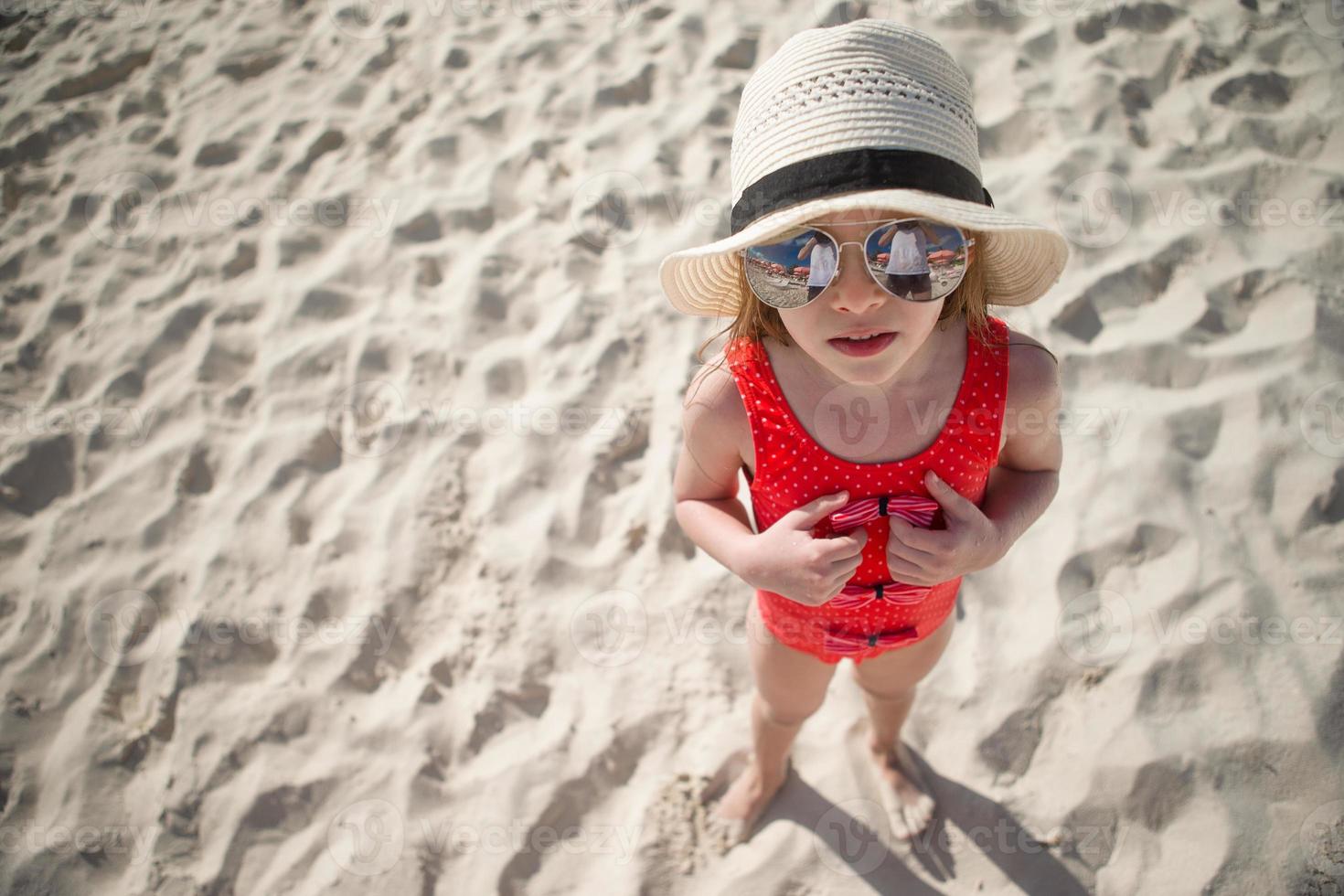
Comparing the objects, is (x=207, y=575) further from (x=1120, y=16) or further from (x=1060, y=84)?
(x=1120, y=16)

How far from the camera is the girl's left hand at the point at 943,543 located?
3.57 feet

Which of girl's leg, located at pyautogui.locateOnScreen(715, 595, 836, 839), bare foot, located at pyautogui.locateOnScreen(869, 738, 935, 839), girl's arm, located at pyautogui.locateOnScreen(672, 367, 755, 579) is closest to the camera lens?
girl's arm, located at pyautogui.locateOnScreen(672, 367, 755, 579)

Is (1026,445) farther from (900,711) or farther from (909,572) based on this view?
(900,711)

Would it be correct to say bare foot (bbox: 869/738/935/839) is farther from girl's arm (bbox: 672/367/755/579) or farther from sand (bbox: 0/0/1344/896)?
girl's arm (bbox: 672/367/755/579)

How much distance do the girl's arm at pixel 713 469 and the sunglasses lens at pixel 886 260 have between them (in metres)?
0.23

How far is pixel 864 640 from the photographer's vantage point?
1.31 m

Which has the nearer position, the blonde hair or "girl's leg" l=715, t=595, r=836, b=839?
the blonde hair

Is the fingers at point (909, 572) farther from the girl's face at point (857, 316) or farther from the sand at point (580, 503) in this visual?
the sand at point (580, 503)

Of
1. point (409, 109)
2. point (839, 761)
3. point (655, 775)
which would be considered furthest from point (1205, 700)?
point (409, 109)

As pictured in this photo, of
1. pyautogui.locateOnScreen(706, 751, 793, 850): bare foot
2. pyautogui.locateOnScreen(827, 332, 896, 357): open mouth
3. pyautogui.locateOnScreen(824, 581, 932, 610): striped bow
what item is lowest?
pyautogui.locateOnScreen(706, 751, 793, 850): bare foot

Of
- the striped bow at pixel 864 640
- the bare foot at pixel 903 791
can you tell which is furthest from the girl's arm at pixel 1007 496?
the bare foot at pixel 903 791

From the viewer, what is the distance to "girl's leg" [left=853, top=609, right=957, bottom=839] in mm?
1488

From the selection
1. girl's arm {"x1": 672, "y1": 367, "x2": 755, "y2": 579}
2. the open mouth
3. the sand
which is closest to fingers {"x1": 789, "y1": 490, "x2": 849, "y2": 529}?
girl's arm {"x1": 672, "y1": 367, "x2": 755, "y2": 579}

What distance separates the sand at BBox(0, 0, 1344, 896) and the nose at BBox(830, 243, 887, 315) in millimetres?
1316
